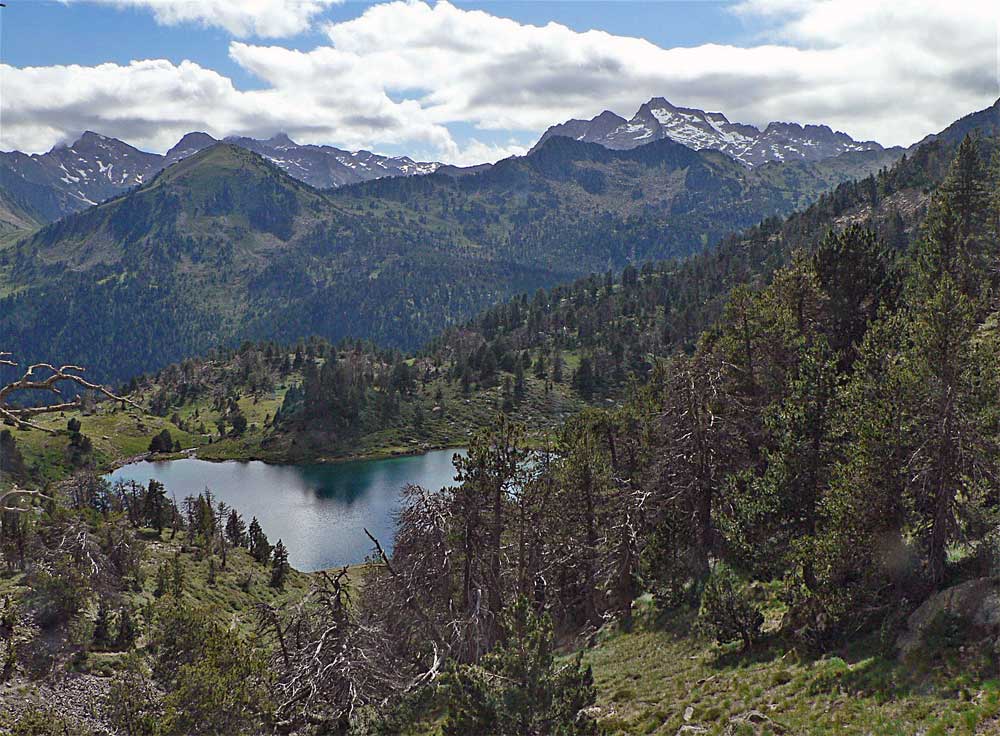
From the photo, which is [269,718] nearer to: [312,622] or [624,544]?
[312,622]

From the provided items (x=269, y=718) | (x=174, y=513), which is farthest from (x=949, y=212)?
(x=174, y=513)

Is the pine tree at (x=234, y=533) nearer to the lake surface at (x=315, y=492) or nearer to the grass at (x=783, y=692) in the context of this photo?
the lake surface at (x=315, y=492)

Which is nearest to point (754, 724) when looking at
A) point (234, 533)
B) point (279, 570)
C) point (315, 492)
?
point (279, 570)

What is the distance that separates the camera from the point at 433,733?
29875 mm

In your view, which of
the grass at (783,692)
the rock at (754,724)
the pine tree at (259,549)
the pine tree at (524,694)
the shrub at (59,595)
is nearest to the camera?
the grass at (783,692)

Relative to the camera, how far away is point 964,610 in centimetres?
2272

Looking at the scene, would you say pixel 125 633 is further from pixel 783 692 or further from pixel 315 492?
pixel 315 492

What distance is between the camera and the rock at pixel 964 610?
71.4 ft

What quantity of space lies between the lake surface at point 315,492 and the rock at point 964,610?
101351mm

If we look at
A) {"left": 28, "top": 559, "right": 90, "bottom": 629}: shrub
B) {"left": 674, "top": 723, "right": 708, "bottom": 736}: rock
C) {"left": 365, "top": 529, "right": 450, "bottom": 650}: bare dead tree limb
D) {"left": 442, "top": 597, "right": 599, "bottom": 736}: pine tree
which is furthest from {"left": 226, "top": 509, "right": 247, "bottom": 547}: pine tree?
{"left": 674, "top": 723, "right": 708, "bottom": 736}: rock

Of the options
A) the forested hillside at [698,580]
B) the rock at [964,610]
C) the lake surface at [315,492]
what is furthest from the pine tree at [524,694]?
the lake surface at [315,492]

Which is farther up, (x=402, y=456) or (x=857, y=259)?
(x=857, y=259)

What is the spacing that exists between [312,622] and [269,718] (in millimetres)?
8491

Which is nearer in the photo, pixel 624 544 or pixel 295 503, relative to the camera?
pixel 624 544
